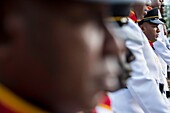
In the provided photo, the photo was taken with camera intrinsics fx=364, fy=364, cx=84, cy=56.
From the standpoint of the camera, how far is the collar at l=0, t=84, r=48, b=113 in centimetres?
42

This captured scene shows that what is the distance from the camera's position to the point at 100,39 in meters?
0.42

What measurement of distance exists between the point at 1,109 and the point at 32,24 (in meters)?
0.11

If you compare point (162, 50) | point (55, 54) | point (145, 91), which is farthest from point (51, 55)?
point (162, 50)

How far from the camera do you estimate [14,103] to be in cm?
42

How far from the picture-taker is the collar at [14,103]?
0.42 m

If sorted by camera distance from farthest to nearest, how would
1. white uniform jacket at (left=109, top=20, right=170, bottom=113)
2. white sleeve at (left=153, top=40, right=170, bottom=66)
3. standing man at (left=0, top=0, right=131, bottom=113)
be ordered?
white sleeve at (left=153, top=40, right=170, bottom=66) → white uniform jacket at (left=109, top=20, right=170, bottom=113) → standing man at (left=0, top=0, right=131, bottom=113)

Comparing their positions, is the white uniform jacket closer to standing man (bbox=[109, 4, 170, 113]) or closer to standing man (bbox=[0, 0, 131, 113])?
standing man (bbox=[109, 4, 170, 113])

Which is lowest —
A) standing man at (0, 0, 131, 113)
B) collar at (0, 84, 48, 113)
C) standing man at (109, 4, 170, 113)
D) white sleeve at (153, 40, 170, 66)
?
white sleeve at (153, 40, 170, 66)

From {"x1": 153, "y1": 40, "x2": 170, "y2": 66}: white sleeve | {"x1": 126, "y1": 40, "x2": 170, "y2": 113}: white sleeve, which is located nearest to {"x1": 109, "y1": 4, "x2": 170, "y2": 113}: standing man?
{"x1": 126, "y1": 40, "x2": 170, "y2": 113}: white sleeve

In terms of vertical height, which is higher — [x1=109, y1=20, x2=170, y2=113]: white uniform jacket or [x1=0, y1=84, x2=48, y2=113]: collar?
[x1=0, y1=84, x2=48, y2=113]: collar

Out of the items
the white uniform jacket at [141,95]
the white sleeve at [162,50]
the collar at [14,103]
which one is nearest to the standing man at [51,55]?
the collar at [14,103]

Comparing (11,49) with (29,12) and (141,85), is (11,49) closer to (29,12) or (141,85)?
(29,12)

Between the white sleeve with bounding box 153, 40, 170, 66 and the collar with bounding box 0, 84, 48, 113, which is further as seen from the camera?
the white sleeve with bounding box 153, 40, 170, 66

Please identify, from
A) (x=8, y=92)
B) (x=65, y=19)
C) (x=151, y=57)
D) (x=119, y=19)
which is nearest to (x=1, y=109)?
(x=8, y=92)
